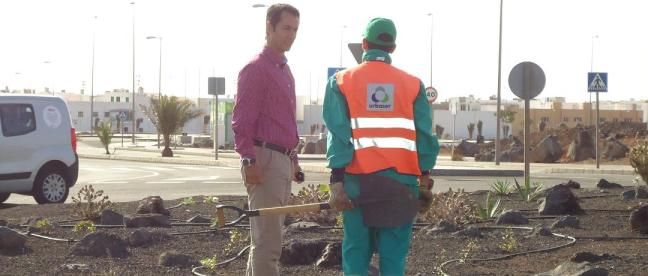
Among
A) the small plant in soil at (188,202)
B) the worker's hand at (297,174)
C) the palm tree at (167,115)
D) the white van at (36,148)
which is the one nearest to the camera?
the worker's hand at (297,174)

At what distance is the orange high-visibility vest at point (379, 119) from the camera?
6.09 metres

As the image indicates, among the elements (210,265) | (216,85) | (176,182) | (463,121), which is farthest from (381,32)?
(463,121)

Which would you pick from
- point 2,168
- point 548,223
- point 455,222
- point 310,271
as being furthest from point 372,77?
point 2,168

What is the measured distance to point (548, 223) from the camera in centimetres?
1206

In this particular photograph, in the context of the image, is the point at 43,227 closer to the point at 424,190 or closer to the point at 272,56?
the point at 272,56

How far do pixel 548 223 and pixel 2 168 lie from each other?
8914 mm

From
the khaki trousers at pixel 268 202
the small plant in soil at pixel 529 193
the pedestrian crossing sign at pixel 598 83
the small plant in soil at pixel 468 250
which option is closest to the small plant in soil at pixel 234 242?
the small plant in soil at pixel 468 250

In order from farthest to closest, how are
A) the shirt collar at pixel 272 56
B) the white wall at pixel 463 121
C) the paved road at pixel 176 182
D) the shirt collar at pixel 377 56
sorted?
the white wall at pixel 463 121
the paved road at pixel 176 182
the shirt collar at pixel 272 56
the shirt collar at pixel 377 56

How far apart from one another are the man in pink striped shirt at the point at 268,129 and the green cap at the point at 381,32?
0.53 meters

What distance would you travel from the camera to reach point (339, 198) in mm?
6031

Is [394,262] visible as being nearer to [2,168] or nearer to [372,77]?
[372,77]

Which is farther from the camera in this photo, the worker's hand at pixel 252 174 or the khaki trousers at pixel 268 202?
the khaki trousers at pixel 268 202

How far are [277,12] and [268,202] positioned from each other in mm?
1094

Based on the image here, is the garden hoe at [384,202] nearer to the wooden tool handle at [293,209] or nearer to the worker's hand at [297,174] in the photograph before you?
the wooden tool handle at [293,209]
